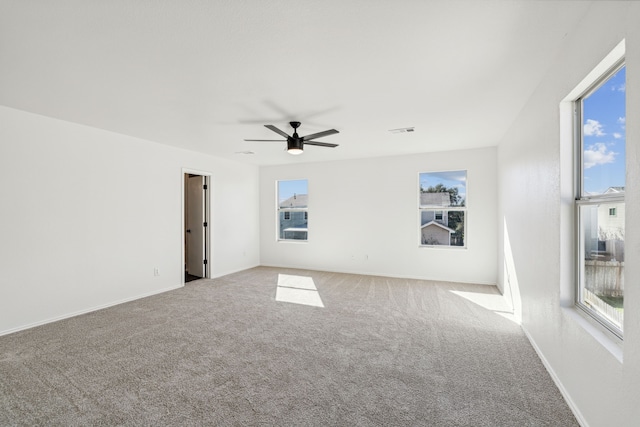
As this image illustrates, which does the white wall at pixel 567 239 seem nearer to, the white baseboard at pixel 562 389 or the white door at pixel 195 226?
the white baseboard at pixel 562 389

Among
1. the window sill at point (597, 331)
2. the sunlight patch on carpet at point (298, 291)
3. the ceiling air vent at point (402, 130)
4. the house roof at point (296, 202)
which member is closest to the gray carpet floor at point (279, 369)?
the sunlight patch on carpet at point (298, 291)

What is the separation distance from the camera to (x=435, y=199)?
5.61m

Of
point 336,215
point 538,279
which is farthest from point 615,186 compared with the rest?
point 336,215

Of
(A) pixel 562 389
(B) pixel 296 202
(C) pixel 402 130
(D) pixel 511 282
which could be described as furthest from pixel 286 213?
(A) pixel 562 389

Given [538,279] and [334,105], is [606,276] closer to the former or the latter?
[538,279]

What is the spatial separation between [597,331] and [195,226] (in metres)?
6.07

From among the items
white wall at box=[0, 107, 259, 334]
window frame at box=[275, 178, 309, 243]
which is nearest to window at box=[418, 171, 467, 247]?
window frame at box=[275, 178, 309, 243]

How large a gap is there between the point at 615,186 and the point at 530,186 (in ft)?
4.23

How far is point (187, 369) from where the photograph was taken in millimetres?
2395

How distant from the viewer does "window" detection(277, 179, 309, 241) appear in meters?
6.77

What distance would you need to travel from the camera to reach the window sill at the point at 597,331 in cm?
149

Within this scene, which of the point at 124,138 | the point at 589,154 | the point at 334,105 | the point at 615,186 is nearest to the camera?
the point at 615,186

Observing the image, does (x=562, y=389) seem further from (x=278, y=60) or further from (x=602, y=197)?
(x=278, y=60)

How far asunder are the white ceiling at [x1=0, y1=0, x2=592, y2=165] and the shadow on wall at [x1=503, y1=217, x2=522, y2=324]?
1708 millimetres
